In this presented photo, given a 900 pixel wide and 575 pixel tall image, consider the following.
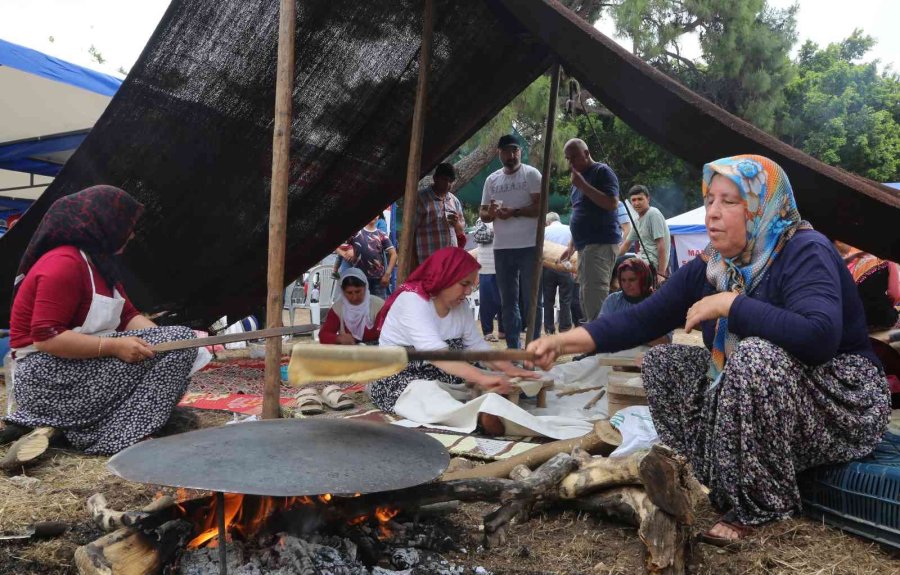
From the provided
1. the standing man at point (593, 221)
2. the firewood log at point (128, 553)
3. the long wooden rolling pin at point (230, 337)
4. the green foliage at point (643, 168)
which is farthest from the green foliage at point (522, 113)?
A: the firewood log at point (128, 553)

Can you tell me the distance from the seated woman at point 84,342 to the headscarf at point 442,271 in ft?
4.58

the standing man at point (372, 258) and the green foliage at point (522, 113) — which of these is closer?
the standing man at point (372, 258)

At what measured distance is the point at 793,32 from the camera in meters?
21.2

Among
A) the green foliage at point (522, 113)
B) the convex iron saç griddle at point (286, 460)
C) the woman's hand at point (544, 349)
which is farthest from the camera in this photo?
the green foliage at point (522, 113)

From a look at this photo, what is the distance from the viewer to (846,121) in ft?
72.7

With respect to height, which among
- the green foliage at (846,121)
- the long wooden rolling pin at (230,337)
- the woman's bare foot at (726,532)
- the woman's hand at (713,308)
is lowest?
the woman's bare foot at (726,532)

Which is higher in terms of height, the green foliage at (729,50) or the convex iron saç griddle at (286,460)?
the green foliage at (729,50)

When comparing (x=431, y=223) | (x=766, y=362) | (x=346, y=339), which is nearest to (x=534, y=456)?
(x=766, y=362)

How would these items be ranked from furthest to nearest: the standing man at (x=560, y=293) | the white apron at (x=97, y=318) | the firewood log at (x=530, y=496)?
1. the standing man at (x=560, y=293)
2. the white apron at (x=97, y=318)
3. the firewood log at (x=530, y=496)

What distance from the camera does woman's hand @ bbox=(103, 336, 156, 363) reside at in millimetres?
3309

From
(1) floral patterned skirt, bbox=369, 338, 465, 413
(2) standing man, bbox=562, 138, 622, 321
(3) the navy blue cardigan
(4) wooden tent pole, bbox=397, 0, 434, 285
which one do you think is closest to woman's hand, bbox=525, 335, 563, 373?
(3) the navy blue cardigan

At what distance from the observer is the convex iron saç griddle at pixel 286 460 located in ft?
5.45

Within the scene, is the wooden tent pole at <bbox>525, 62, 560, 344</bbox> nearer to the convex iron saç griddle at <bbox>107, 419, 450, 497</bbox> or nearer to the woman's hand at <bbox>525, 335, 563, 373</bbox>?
the woman's hand at <bbox>525, 335, 563, 373</bbox>

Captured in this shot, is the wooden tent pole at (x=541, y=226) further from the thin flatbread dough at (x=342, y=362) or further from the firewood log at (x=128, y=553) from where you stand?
the firewood log at (x=128, y=553)
